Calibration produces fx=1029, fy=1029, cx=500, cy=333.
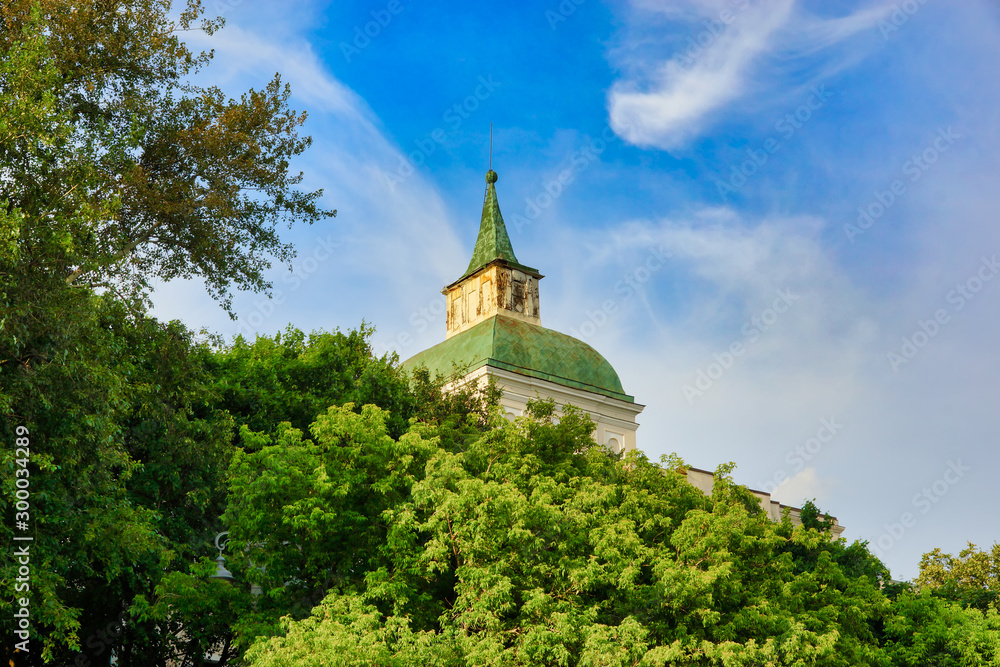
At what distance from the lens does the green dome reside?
40.5 metres

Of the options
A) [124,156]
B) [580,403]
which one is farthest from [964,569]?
[124,156]

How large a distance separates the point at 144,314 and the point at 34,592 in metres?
4.58

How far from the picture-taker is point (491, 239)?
1954 inches

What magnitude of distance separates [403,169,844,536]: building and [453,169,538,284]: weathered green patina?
9cm

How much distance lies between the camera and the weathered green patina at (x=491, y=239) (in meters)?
48.3

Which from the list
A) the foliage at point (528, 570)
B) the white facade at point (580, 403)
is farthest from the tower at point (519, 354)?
the foliage at point (528, 570)

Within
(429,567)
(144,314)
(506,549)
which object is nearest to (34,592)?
(144,314)

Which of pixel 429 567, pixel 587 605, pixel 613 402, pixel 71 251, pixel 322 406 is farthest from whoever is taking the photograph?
pixel 613 402

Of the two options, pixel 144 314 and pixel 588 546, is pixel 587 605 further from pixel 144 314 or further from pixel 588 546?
pixel 144 314

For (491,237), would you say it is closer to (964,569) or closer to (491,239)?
(491,239)

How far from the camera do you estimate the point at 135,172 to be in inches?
660

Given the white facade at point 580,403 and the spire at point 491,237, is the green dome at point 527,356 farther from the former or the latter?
the spire at point 491,237

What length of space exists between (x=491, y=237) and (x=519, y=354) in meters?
10.4

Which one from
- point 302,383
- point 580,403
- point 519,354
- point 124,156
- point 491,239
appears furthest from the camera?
point 491,239
